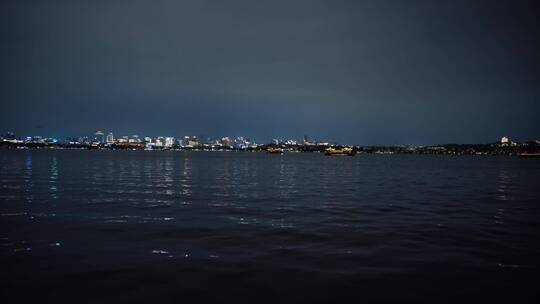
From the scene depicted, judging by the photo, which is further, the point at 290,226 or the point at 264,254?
the point at 290,226

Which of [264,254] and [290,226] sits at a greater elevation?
[264,254]

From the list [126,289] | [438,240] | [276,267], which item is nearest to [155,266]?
[126,289]

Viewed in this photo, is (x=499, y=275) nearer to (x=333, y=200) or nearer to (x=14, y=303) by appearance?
(x=14, y=303)

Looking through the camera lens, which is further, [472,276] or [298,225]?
[298,225]

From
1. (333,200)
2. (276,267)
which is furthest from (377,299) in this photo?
(333,200)

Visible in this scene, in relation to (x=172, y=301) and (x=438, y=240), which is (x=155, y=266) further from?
(x=438, y=240)

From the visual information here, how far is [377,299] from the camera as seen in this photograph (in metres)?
9.70

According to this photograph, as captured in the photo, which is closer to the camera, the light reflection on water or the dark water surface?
the dark water surface

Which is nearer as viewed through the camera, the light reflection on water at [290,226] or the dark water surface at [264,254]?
the dark water surface at [264,254]

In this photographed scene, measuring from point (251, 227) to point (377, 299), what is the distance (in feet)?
33.7

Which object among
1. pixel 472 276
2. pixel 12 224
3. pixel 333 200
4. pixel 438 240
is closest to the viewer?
pixel 472 276

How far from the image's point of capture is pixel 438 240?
54.9ft

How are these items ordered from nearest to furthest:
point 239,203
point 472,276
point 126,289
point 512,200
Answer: point 126,289 → point 472,276 → point 239,203 → point 512,200

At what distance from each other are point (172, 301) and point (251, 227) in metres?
10.0
